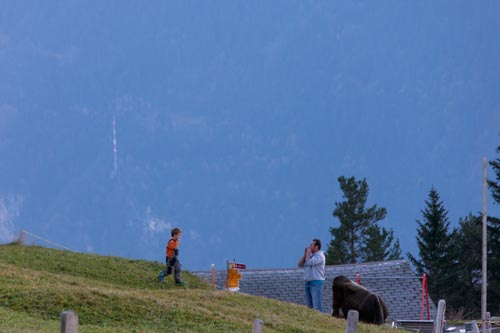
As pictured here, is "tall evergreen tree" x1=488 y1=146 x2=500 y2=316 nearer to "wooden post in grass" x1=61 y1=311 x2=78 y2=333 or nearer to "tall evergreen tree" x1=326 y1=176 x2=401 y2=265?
"tall evergreen tree" x1=326 y1=176 x2=401 y2=265

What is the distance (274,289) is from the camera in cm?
4444

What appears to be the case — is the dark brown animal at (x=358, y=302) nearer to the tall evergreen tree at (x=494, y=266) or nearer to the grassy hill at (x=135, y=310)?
the grassy hill at (x=135, y=310)

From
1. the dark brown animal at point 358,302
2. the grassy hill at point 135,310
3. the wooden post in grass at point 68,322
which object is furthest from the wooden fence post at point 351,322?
the dark brown animal at point 358,302

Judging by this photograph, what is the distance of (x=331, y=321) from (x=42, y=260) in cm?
1182

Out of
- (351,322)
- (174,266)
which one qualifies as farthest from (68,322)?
(174,266)

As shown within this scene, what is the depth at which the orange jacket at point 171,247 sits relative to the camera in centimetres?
2719

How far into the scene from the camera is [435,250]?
75.3 metres

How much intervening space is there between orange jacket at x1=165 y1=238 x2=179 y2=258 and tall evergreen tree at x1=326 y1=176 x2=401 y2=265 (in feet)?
157

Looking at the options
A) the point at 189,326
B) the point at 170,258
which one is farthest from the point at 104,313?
the point at 170,258

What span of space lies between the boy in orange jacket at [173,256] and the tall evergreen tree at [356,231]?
4658cm

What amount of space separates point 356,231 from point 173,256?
52241 millimetres

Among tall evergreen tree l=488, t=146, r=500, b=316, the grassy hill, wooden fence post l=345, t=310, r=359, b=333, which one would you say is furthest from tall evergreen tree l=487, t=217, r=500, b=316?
wooden fence post l=345, t=310, r=359, b=333

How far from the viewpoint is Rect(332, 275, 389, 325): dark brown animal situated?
23750 mm

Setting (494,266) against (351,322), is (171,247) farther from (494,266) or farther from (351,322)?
(494,266)
